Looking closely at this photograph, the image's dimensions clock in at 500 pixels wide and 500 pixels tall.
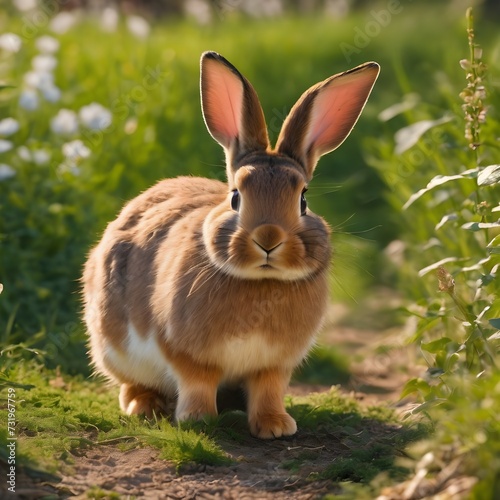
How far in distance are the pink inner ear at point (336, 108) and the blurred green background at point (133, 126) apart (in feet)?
0.78

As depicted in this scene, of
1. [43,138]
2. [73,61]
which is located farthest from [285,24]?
[43,138]

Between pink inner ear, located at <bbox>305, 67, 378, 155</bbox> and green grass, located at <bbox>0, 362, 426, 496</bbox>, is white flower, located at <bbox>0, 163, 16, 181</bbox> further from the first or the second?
pink inner ear, located at <bbox>305, 67, 378, 155</bbox>

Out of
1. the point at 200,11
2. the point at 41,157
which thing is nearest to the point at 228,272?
the point at 41,157

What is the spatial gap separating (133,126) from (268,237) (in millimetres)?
3477

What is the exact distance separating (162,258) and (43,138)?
9.55 ft

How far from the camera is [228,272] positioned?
12.8 ft

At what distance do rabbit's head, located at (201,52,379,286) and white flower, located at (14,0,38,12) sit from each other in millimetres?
6082

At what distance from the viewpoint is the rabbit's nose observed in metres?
3.74

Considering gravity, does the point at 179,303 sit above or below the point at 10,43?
below

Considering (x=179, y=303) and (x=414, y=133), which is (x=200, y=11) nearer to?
(x=414, y=133)

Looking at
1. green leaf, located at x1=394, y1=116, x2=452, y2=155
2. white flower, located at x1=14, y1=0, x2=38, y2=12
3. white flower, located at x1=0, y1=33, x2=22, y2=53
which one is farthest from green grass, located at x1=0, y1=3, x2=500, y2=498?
white flower, located at x1=14, y1=0, x2=38, y2=12

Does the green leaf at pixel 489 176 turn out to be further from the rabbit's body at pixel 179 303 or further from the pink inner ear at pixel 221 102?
the pink inner ear at pixel 221 102

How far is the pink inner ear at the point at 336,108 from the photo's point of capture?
437 centimetres

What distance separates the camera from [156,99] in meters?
7.57
